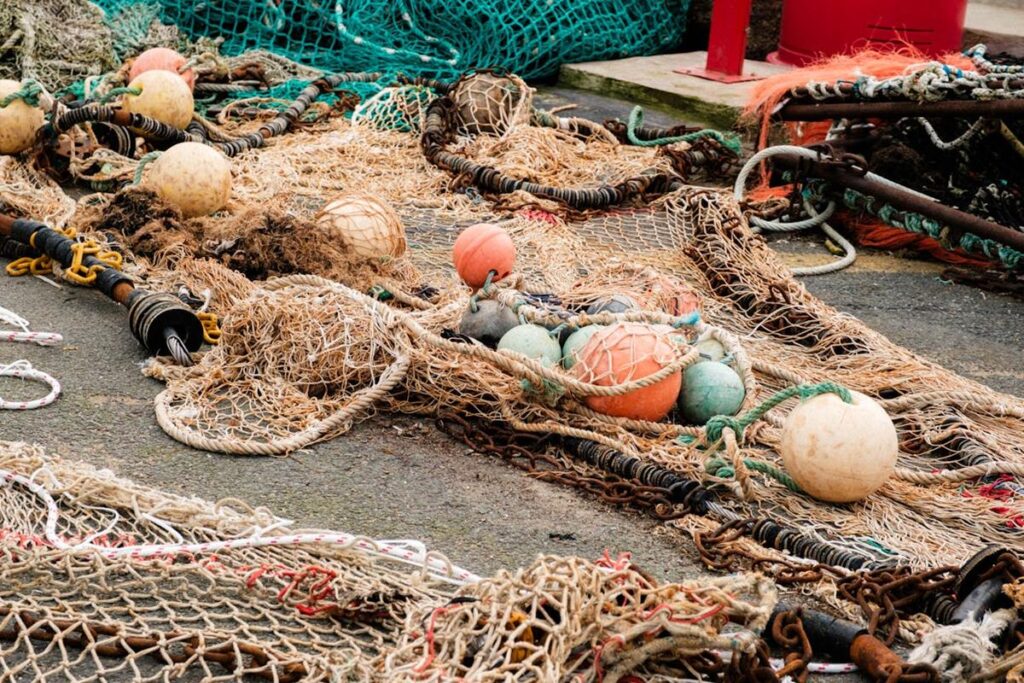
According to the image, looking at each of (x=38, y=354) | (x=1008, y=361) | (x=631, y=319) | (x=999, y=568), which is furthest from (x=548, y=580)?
(x=1008, y=361)

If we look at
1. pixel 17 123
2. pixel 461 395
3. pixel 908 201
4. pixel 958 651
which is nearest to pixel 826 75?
pixel 908 201

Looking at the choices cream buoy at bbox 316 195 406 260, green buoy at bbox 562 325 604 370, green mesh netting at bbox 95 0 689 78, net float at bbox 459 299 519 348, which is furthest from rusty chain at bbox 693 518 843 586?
green mesh netting at bbox 95 0 689 78

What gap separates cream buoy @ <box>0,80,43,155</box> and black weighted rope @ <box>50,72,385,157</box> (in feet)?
0.35

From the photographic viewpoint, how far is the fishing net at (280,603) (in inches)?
115

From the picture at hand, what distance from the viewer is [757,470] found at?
4.11 meters

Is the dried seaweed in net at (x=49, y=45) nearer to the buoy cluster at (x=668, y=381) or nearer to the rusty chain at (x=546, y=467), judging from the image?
the buoy cluster at (x=668, y=381)

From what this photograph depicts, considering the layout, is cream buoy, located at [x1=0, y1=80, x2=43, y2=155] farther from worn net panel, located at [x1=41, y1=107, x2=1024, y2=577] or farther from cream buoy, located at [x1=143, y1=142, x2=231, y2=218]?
worn net panel, located at [x1=41, y1=107, x2=1024, y2=577]

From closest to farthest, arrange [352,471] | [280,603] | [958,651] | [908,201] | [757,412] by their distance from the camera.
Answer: [958,651], [280,603], [757,412], [352,471], [908,201]

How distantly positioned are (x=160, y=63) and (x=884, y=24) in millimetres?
5104

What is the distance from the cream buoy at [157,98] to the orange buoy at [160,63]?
0.59 m

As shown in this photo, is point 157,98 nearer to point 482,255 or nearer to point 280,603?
point 482,255

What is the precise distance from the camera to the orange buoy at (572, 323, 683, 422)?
4328 mm

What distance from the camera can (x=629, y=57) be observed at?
36.2 ft

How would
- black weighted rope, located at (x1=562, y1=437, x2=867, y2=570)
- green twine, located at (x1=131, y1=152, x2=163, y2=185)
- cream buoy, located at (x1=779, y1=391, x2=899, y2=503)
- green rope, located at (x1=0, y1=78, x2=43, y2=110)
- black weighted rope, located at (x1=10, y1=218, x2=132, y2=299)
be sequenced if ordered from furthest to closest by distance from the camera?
green rope, located at (x1=0, y1=78, x2=43, y2=110) → green twine, located at (x1=131, y1=152, x2=163, y2=185) → black weighted rope, located at (x1=10, y1=218, x2=132, y2=299) → cream buoy, located at (x1=779, y1=391, x2=899, y2=503) → black weighted rope, located at (x1=562, y1=437, x2=867, y2=570)
